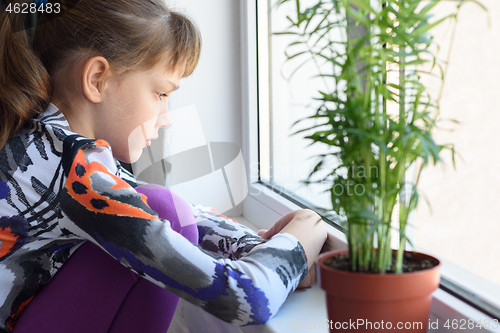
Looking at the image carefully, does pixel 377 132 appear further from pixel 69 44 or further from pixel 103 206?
pixel 69 44

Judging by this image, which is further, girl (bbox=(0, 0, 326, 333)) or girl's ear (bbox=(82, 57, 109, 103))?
girl's ear (bbox=(82, 57, 109, 103))

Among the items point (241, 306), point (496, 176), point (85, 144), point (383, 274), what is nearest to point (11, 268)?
point (85, 144)

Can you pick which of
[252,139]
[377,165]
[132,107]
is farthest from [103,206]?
[252,139]

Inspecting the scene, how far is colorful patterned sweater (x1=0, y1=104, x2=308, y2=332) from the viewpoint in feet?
2.03

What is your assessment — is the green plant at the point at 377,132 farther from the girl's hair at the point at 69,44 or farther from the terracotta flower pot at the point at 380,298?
the girl's hair at the point at 69,44

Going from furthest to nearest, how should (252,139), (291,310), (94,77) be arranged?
1. (252,139)
2. (94,77)
3. (291,310)

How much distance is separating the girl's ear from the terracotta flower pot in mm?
556

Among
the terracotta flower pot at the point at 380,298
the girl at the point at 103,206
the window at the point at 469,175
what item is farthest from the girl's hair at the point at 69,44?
the terracotta flower pot at the point at 380,298

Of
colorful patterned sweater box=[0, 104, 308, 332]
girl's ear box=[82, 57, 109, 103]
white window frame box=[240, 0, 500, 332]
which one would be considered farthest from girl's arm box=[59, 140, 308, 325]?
white window frame box=[240, 0, 500, 332]

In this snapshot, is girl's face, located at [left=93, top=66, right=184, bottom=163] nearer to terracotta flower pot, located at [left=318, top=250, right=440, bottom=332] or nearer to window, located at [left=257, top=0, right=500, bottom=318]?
window, located at [left=257, top=0, right=500, bottom=318]

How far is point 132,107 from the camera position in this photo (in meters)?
0.84

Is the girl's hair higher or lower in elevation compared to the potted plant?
higher

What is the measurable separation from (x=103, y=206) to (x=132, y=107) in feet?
0.89

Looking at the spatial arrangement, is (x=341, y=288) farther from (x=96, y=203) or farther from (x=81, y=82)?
(x=81, y=82)
